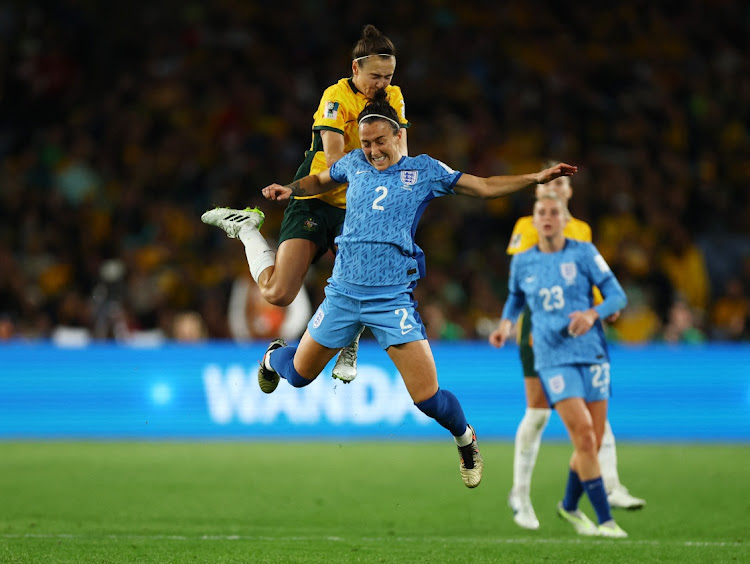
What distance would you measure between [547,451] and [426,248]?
487 cm

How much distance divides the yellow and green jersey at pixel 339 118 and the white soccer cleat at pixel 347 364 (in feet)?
3.16

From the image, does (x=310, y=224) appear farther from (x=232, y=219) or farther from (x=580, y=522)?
(x=580, y=522)

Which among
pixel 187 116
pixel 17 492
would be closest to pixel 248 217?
pixel 17 492

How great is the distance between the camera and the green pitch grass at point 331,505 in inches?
287

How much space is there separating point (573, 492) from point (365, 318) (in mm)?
2765

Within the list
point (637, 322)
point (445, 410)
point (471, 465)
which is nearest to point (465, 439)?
point (471, 465)

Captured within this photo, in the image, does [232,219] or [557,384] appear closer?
[232,219]

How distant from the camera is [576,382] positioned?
26.8 ft

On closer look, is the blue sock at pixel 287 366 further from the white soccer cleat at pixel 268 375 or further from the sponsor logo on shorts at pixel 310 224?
the sponsor logo on shorts at pixel 310 224

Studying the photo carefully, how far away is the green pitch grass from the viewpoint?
23.9 ft

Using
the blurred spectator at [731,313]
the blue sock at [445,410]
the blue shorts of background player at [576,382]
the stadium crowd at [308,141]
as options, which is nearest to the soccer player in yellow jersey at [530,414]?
the blue shorts of background player at [576,382]

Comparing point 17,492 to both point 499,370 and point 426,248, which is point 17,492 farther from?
point 426,248

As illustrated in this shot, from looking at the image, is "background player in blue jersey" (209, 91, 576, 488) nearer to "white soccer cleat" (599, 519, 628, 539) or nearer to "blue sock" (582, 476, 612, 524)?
"blue sock" (582, 476, 612, 524)

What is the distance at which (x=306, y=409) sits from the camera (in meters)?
14.2
